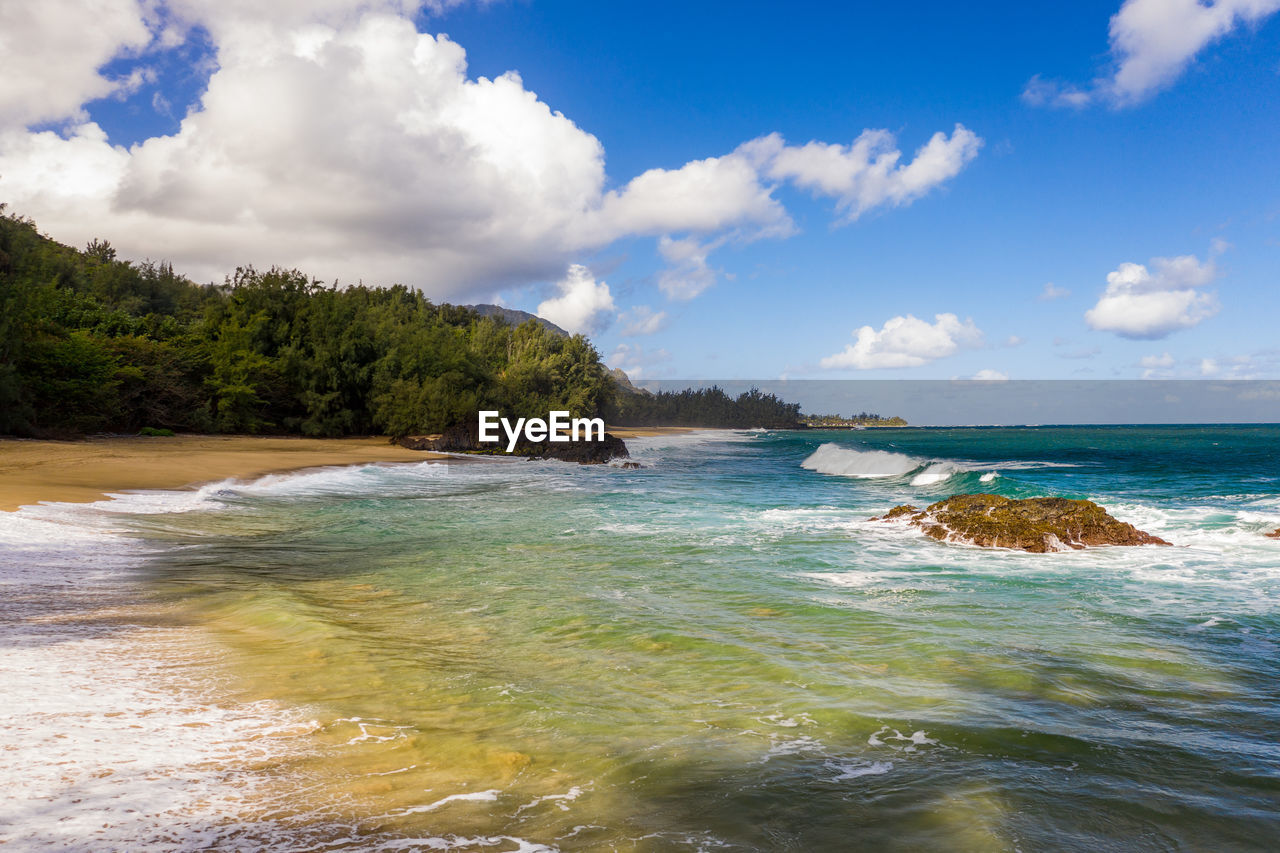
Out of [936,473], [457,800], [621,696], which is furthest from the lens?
[936,473]

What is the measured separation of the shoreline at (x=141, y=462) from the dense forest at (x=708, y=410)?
117194mm

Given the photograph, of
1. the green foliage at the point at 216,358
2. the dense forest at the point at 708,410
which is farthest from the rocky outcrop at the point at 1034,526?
the dense forest at the point at 708,410

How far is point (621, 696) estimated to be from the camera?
18.1 ft

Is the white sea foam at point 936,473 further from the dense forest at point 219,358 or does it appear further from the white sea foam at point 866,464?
the dense forest at point 219,358

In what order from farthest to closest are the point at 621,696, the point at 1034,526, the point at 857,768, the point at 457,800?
the point at 1034,526 < the point at 621,696 < the point at 857,768 < the point at 457,800

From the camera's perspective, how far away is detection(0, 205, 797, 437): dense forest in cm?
2642

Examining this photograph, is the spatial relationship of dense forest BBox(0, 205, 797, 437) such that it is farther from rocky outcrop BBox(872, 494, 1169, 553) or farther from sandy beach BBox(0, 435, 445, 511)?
rocky outcrop BBox(872, 494, 1169, 553)

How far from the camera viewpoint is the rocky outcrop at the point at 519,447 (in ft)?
136

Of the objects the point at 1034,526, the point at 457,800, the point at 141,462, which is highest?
the point at 141,462

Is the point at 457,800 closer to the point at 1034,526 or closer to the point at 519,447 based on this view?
the point at 1034,526

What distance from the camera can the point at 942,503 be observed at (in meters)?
16.1

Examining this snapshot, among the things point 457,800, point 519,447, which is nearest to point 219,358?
point 519,447

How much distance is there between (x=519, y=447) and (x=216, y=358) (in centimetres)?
1777

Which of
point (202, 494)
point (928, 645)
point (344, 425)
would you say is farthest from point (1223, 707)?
point (344, 425)
